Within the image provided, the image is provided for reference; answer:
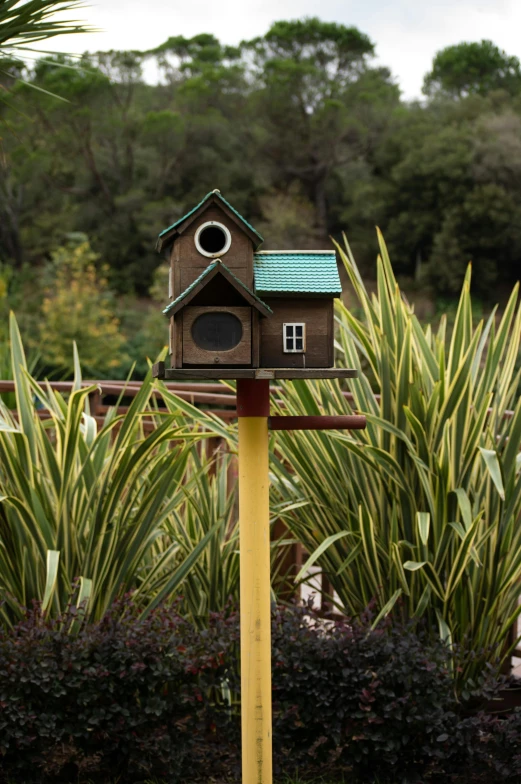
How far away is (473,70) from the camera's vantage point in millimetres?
34656

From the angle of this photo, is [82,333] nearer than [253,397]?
No

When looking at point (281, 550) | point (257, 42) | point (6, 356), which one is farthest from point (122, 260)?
point (281, 550)

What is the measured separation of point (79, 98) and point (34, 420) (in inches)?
1064

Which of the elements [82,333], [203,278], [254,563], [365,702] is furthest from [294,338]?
[82,333]

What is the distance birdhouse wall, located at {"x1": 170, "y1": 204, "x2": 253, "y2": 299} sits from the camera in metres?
1.96

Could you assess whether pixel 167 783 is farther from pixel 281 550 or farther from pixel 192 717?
pixel 281 550

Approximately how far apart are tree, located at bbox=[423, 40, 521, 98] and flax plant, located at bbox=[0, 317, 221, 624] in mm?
33370

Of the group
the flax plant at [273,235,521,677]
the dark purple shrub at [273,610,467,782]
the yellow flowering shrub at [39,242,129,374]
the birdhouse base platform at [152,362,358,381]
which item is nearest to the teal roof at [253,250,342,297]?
the birdhouse base platform at [152,362,358,381]

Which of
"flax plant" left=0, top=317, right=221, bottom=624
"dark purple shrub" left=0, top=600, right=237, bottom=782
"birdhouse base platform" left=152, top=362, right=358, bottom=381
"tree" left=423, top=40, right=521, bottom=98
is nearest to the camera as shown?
"birdhouse base platform" left=152, top=362, right=358, bottom=381

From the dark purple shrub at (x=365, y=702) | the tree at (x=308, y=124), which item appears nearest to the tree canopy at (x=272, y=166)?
the tree at (x=308, y=124)

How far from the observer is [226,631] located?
269 cm

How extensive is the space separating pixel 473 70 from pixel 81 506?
35.9 meters

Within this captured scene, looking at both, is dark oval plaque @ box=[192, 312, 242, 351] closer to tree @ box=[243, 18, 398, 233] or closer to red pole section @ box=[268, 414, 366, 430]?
red pole section @ box=[268, 414, 366, 430]

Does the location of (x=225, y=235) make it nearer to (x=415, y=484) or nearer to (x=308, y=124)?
(x=415, y=484)
